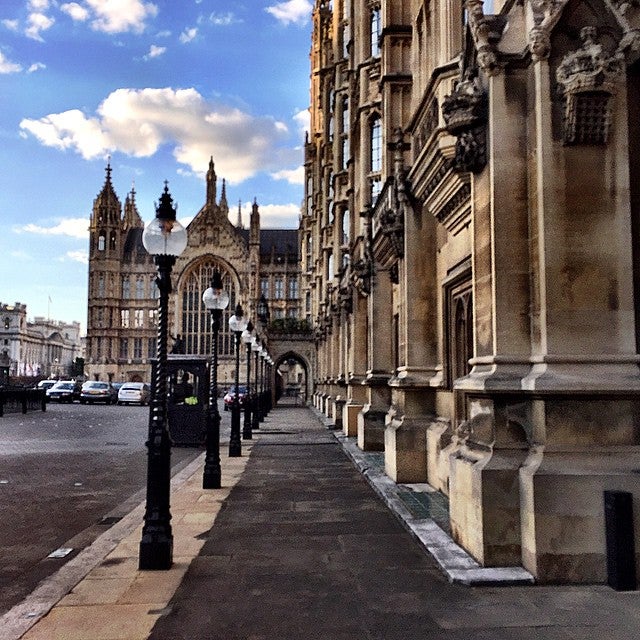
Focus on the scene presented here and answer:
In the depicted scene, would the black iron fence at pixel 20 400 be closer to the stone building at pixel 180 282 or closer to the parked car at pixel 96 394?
the parked car at pixel 96 394

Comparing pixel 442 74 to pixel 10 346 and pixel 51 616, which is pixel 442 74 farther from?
pixel 10 346

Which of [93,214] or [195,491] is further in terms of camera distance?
[93,214]

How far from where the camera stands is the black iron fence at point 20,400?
3553 cm

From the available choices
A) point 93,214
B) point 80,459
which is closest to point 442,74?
point 80,459

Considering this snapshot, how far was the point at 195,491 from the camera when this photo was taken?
1134 cm

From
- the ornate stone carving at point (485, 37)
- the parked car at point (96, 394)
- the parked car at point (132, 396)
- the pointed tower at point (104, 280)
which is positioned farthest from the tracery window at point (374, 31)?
the pointed tower at point (104, 280)

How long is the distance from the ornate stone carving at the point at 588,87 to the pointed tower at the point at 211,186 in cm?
8777

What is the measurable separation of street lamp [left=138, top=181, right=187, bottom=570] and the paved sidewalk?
0.24m

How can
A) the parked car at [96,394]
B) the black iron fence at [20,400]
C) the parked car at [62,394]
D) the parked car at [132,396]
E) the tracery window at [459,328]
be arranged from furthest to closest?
the parked car at [62,394], the parked car at [96,394], the parked car at [132,396], the black iron fence at [20,400], the tracery window at [459,328]

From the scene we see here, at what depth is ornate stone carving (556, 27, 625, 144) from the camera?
615 cm

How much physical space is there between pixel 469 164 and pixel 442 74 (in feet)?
12.2

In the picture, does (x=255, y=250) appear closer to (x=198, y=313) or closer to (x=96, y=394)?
(x=198, y=313)

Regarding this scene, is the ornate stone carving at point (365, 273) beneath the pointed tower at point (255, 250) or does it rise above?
beneath

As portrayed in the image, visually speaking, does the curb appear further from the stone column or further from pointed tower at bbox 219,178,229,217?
pointed tower at bbox 219,178,229,217
